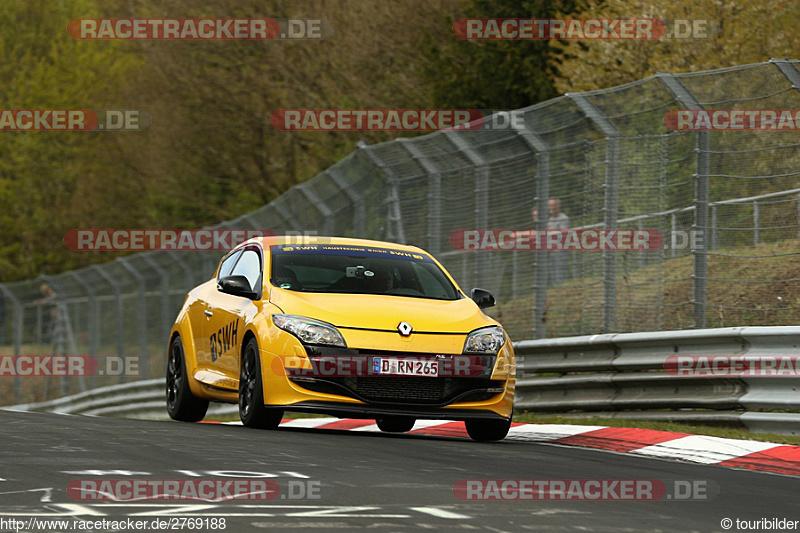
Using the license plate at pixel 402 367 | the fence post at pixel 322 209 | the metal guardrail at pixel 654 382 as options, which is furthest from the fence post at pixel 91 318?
the license plate at pixel 402 367

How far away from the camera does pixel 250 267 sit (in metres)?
11.9

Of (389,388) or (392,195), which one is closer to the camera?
(389,388)

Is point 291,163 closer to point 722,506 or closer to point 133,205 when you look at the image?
point 133,205

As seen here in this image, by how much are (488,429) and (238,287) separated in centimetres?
219

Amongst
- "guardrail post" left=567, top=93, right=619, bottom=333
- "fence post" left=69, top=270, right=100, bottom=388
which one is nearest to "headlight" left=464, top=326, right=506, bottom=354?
"guardrail post" left=567, top=93, right=619, bottom=333

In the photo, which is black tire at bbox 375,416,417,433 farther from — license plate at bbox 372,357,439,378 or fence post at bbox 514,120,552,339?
license plate at bbox 372,357,439,378

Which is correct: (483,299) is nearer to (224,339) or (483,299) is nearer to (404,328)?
(404,328)

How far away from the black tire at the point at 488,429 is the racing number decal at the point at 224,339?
1.94m

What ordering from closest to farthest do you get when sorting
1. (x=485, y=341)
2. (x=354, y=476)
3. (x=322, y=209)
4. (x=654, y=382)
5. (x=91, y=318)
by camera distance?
(x=354, y=476) < (x=485, y=341) < (x=654, y=382) < (x=322, y=209) < (x=91, y=318)

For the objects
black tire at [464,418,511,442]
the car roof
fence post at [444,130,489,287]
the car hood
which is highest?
fence post at [444,130,489,287]

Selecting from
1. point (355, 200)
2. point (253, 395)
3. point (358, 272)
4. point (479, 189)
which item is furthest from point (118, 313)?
point (253, 395)

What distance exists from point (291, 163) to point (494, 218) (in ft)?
84.2

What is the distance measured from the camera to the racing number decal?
11.2 meters

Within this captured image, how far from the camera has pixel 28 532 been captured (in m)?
5.57
